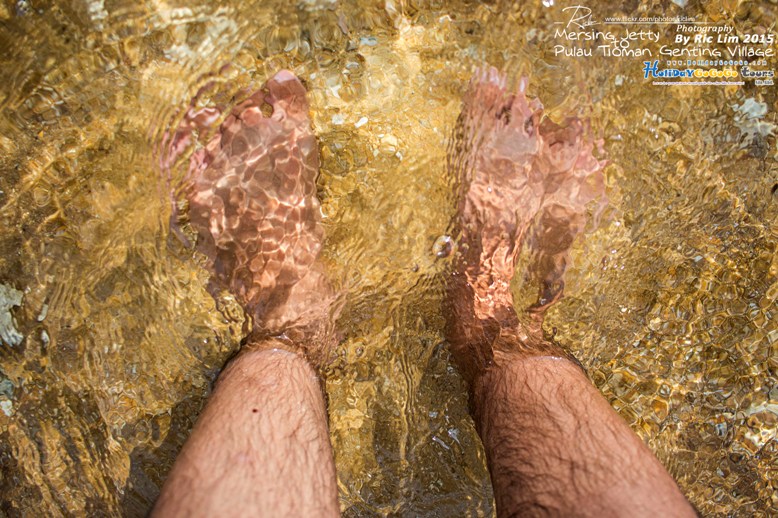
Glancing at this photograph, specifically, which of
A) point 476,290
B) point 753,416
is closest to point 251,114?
point 476,290

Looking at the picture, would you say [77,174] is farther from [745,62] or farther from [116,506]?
[745,62]

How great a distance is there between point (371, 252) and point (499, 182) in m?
0.52

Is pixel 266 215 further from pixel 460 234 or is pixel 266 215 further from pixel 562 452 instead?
pixel 562 452

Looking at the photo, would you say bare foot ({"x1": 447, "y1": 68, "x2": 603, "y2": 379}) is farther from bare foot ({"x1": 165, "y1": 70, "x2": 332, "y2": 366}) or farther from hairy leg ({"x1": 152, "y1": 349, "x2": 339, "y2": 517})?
hairy leg ({"x1": 152, "y1": 349, "x2": 339, "y2": 517})

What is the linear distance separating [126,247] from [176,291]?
23cm

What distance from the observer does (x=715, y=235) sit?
196 cm

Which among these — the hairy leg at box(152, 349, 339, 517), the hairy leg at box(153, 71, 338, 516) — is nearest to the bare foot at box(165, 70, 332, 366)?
the hairy leg at box(153, 71, 338, 516)

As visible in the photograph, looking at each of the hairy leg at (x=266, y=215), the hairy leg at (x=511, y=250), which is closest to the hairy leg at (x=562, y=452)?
the hairy leg at (x=511, y=250)

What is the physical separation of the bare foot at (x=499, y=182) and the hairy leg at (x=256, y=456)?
0.64 meters

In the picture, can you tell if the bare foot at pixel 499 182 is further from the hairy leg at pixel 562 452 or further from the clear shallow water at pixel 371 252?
the hairy leg at pixel 562 452

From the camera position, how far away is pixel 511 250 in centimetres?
191

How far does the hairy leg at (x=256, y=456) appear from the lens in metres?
1.11
